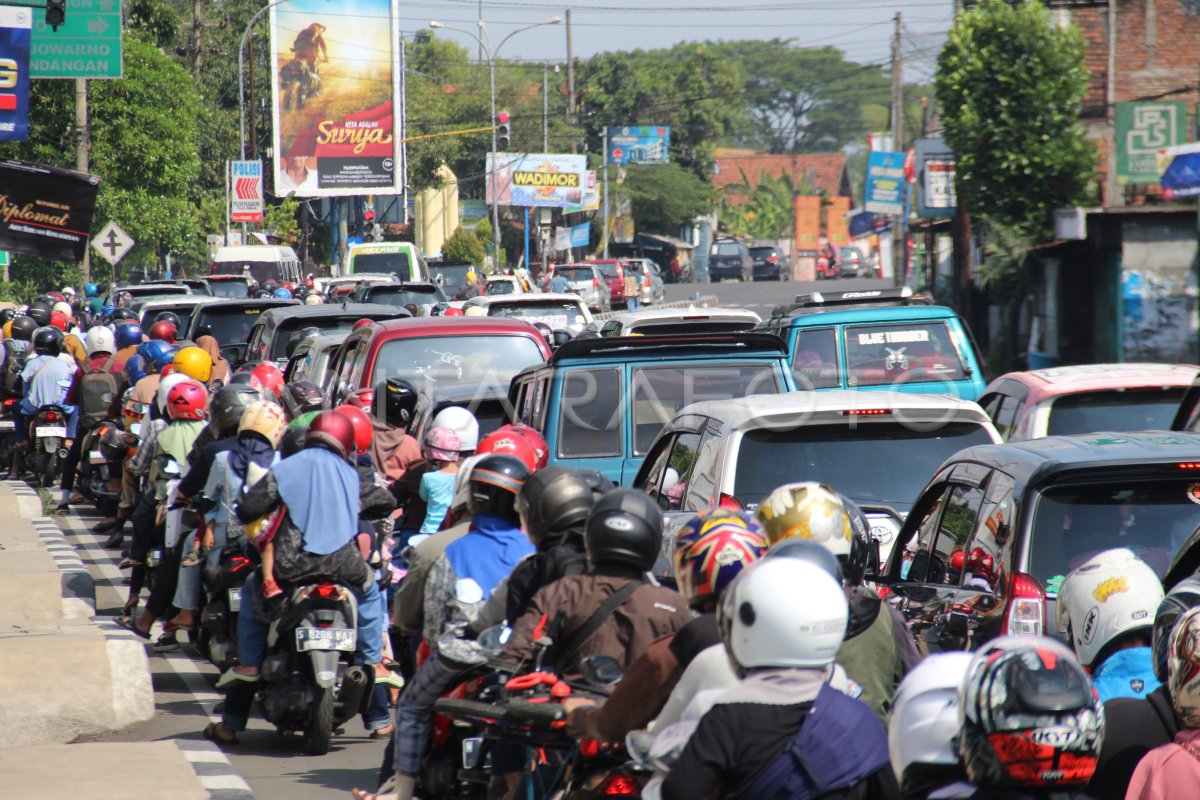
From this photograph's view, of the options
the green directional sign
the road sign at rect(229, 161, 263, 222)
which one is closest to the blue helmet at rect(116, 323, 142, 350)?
the green directional sign

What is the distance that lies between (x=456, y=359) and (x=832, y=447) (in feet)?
17.5

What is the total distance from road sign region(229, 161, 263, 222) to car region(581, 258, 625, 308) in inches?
429

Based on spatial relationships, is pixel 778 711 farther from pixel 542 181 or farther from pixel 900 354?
pixel 542 181

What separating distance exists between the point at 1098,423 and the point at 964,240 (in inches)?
1021

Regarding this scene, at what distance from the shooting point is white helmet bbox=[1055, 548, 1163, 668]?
4.22 metres

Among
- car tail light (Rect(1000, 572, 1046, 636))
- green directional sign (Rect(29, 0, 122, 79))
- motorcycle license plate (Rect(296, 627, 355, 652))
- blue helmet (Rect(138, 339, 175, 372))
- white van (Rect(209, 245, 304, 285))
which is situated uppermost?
green directional sign (Rect(29, 0, 122, 79))

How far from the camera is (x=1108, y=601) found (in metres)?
4.24

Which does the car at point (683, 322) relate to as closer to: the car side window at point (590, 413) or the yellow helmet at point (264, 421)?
the car side window at point (590, 413)

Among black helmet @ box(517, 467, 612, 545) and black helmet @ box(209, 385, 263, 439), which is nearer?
black helmet @ box(517, 467, 612, 545)

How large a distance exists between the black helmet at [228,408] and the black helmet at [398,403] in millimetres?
889

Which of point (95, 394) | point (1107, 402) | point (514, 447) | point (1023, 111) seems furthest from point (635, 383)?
point (1023, 111)

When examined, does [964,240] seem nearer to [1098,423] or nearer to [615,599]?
[1098,423]

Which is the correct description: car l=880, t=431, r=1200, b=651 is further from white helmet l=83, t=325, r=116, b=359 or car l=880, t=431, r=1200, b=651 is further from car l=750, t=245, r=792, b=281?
car l=750, t=245, r=792, b=281

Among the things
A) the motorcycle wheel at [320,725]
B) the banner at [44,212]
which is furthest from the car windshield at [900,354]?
the banner at [44,212]
